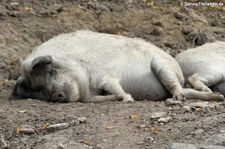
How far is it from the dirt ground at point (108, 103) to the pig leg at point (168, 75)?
0.65 m

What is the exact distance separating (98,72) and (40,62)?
0.84 m

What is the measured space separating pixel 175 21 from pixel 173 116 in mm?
5146

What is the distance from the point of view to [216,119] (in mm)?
7285

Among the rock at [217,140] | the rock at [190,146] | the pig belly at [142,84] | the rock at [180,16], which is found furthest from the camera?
the rock at [180,16]

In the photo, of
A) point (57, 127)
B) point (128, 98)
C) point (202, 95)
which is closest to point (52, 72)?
point (128, 98)

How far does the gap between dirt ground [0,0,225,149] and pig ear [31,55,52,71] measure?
16.6 inches

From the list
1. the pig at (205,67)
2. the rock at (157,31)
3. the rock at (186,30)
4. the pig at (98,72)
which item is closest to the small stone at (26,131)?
the pig at (98,72)

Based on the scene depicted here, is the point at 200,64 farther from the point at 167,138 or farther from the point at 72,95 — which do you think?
the point at 167,138

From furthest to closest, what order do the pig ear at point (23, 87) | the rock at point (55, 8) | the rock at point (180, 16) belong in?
the rock at point (180, 16)
the rock at point (55, 8)
the pig ear at point (23, 87)

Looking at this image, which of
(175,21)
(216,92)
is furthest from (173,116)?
(175,21)

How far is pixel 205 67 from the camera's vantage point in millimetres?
9961

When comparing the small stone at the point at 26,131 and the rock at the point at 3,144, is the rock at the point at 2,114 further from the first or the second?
the rock at the point at 3,144

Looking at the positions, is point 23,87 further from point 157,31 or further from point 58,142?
point 157,31

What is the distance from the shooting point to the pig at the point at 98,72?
A: 9070 mm
